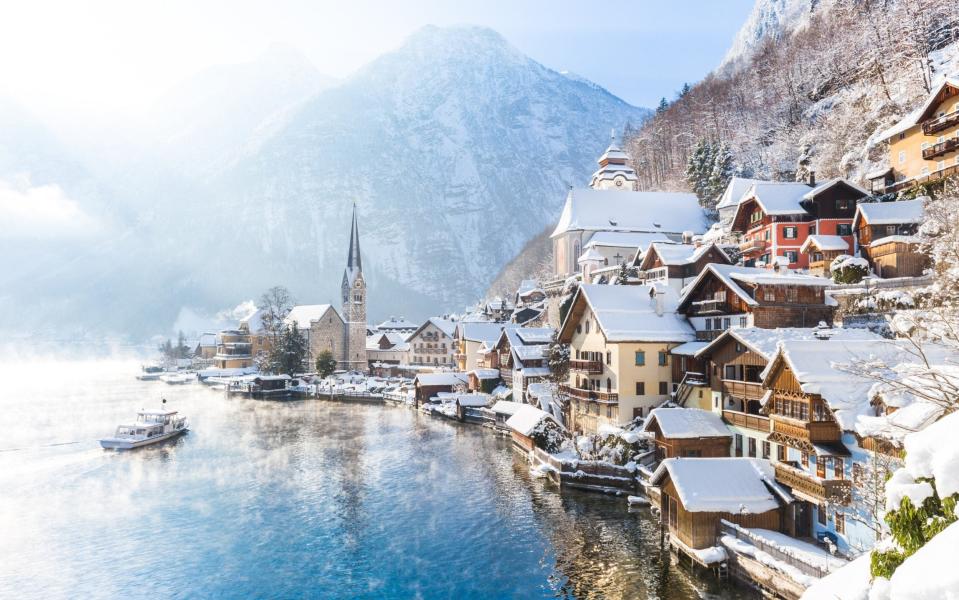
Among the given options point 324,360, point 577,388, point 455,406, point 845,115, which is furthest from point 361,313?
point 845,115

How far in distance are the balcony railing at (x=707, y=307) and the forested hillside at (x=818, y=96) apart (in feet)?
90.0

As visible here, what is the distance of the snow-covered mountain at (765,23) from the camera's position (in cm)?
12319

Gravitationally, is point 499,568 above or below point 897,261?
below

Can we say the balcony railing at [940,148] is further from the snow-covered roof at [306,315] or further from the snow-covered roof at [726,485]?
the snow-covered roof at [306,315]

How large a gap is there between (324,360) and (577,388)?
75662mm

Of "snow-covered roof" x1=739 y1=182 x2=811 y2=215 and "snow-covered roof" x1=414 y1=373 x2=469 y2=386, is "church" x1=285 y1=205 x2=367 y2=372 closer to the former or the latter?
"snow-covered roof" x1=414 y1=373 x2=469 y2=386

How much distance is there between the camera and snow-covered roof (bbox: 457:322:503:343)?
8031cm

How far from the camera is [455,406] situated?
6862cm

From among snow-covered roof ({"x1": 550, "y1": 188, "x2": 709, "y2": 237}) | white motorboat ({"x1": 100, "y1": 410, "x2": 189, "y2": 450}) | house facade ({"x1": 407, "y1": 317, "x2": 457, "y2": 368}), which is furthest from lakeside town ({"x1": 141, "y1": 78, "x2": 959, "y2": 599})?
white motorboat ({"x1": 100, "y1": 410, "x2": 189, "y2": 450})

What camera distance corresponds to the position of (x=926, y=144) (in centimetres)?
4209

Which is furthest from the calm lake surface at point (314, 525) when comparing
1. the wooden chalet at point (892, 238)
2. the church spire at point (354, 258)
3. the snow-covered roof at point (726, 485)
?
the church spire at point (354, 258)

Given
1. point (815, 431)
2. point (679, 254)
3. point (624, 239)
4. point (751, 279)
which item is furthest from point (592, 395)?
point (624, 239)

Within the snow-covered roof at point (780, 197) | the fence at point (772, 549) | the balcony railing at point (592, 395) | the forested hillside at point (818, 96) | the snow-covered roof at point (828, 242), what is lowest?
the fence at point (772, 549)

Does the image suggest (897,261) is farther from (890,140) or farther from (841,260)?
(890,140)
